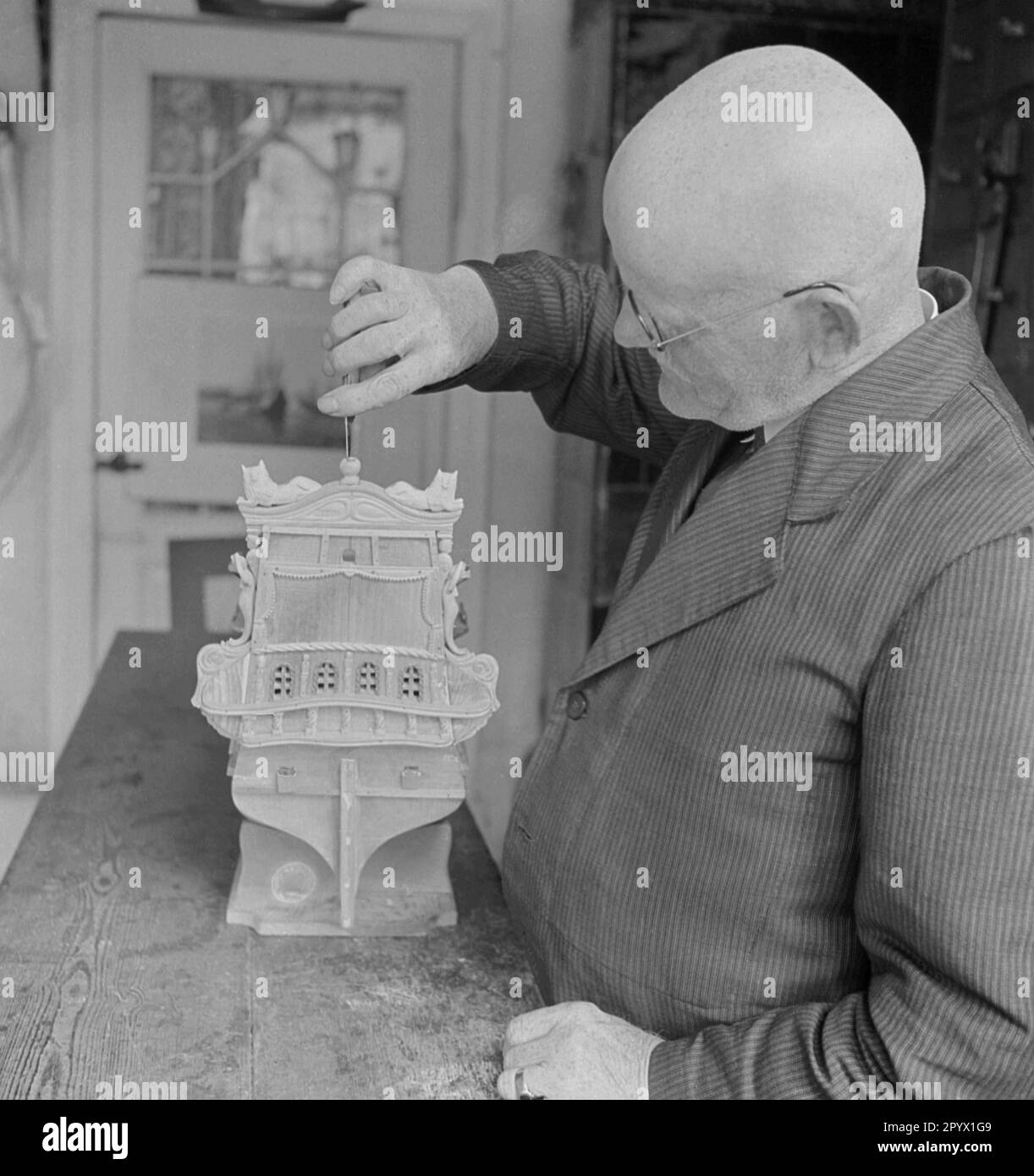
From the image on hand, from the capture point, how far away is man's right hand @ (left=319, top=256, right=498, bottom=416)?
4.50 ft

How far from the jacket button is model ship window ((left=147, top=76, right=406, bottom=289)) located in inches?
77.7

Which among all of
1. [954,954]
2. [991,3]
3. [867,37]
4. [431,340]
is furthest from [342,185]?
[954,954]

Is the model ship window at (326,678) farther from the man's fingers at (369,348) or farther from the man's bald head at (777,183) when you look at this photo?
the man's bald head at (777,183)

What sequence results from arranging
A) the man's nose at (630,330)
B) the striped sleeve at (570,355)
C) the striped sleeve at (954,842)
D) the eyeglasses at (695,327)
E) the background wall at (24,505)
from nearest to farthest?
1. the striped sleeve at (954,842)
2. the eyeglasses at (695,327)
3. the man's nose at (630,330)
4. the striped sleeve at (570,355)
5. the background wall at (24,505)

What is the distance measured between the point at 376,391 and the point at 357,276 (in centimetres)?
12

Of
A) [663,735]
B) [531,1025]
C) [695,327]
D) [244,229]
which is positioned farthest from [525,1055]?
[244,229]

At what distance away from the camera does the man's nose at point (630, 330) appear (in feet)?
4.02

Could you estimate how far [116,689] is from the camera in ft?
7.60

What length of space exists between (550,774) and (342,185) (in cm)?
209

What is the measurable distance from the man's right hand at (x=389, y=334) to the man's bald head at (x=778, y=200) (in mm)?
324

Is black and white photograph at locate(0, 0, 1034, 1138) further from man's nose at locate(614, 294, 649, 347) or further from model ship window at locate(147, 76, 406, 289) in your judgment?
model ship window at locate(147, 76, 406, 289)

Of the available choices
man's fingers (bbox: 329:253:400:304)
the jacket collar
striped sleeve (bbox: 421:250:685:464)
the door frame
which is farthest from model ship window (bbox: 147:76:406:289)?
the jacket collar

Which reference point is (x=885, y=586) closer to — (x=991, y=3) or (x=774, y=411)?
(x=774, y=411)

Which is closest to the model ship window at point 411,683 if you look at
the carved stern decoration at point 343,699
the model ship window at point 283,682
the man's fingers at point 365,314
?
the carved stern decoration at point 343,699
